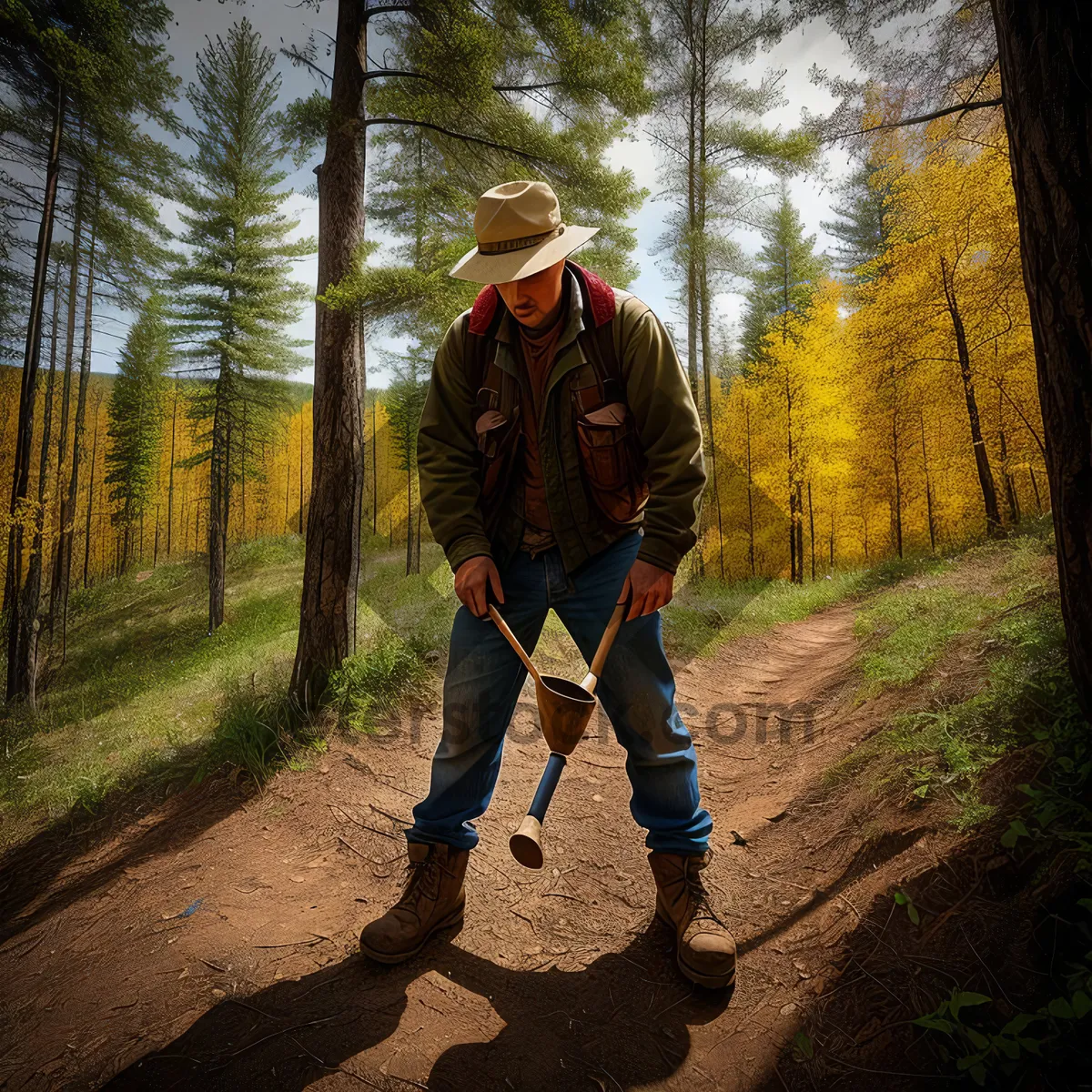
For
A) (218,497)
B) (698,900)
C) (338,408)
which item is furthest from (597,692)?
(218,497)

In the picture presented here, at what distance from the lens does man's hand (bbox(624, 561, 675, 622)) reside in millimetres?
2029

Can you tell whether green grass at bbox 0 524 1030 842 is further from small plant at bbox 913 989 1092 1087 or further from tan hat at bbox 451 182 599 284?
small plant at bbox 913 989 1092 1087

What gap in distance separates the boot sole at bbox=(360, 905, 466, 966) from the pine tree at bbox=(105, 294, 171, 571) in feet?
47.0

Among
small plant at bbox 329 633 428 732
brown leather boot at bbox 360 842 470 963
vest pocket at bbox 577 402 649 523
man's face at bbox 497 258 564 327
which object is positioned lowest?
brown leather boot at bbox 360 842 470 963

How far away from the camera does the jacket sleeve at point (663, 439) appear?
2.05 metres

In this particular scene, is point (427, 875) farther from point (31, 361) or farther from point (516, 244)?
point (31, 361)

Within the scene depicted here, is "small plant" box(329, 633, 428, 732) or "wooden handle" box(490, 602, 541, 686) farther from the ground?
"wooden handle" box(490, 602, 541, 686)

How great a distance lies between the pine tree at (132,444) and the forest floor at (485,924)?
1301 cm

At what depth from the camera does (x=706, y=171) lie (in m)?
11.0

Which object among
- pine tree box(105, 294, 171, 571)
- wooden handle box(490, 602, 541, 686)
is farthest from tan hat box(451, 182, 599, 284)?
pine tree box(105, 294, 171, 571)

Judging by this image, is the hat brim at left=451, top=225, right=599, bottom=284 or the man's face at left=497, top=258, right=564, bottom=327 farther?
the man's face at left=497, top=258, right=564, bottom=327

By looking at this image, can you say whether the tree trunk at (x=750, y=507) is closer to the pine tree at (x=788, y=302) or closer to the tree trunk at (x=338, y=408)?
the pine tree at (x=788, y=302)

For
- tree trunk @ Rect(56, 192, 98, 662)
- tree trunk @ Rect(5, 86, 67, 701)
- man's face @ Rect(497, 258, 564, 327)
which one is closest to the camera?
man's face @ Rect(497, 258, 564, 327)

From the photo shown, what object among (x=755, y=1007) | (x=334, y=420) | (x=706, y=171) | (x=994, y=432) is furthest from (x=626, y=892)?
(x=706, y=171)
